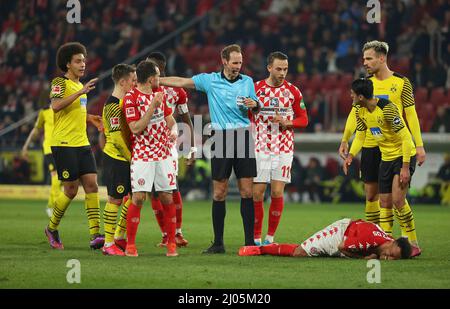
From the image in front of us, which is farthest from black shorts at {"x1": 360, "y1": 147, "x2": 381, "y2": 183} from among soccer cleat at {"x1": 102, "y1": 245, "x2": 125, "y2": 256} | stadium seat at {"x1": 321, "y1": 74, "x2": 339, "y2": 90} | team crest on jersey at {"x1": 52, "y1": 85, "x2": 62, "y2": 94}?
stadium seat at {"x1": 321, "y1": 74, "x2": 339, "y2": 90}

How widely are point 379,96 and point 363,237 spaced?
6.37 ft

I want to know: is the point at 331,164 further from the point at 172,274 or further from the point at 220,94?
the point at 172,274

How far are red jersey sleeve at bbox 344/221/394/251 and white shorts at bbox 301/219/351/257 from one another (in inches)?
3.8

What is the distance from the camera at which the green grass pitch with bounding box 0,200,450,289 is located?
7.96 meters

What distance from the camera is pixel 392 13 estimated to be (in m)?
24.7

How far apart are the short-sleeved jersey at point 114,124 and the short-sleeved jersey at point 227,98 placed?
955mm

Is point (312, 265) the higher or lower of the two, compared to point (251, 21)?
lower

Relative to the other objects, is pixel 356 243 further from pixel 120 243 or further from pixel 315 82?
pixel 315 82

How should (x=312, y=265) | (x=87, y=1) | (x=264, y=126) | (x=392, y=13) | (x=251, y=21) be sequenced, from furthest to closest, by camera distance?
(x=87, y=1), (x=251, y=21), (x=392, y=13), (x=264, y=126), (x=312, y=265)

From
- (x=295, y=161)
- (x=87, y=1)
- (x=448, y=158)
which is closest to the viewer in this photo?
(x=448, y=158)

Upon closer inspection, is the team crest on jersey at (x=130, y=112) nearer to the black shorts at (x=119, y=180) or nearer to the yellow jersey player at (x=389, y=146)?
the black shorts at (x=119, y=180)

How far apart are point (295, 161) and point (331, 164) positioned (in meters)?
0.89

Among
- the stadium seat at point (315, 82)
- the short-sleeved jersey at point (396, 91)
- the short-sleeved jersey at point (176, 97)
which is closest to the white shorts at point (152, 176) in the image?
the short-sleeved jersey at point (176, 97)
